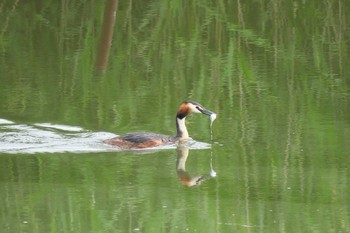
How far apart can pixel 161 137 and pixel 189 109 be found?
0.46m

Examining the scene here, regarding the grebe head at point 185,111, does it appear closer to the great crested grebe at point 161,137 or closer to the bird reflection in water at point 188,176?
the great crested grebe at point 161,137

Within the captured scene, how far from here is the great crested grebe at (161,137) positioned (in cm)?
998

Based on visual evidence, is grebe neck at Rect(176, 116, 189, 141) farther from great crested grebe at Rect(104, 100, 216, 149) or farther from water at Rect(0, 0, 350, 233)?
water at Rect(0, 0, 350, 233)

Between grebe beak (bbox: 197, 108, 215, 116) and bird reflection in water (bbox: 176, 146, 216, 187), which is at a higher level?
grebe beak (bbox: 197, 108, 215, 116)

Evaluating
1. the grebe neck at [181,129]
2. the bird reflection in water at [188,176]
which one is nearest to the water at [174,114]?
the bird reflection in water at [188,176]

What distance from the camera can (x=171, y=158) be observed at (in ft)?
32.0

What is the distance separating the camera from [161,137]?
1017cm

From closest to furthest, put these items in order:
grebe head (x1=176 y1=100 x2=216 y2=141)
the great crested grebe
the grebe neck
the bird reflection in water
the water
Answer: the water
the bird reflection in water
the great crested grebe
the grebe neck
grebe head (x1=176 y1=100 x2=216 y2=141)

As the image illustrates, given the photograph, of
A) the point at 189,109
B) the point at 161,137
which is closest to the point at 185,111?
the point at 189,109

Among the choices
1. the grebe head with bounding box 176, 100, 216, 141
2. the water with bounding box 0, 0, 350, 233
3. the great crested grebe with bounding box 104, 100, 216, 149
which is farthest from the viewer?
the grebe head with bounding box 176, 100, 216, 141

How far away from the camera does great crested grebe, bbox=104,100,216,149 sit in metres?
9.98

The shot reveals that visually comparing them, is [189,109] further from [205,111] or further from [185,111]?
[205,111]

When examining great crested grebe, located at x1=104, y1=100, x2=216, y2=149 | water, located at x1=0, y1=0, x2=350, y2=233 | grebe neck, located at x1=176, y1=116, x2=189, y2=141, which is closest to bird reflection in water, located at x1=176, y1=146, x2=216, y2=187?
water, located at x1=0, y1=0, x2=350, y2=233

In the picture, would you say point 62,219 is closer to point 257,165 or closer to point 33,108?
point 257,165
